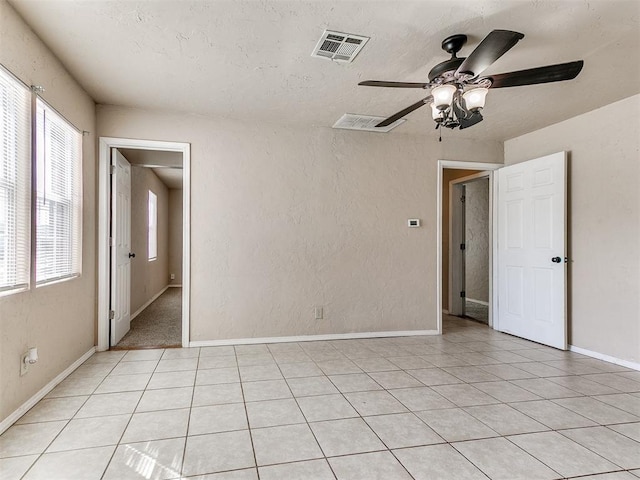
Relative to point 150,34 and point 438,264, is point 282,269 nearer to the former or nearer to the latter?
point 438,264

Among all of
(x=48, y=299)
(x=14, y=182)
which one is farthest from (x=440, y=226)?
(x=14, y=182)

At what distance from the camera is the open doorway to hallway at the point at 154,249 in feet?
15.2

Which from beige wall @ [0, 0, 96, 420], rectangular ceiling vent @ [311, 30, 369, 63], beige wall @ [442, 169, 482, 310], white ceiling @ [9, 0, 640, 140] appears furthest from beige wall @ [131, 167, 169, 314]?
beige wall @ [442, 169, 482, 310]

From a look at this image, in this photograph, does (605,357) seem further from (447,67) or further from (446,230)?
(447,67)

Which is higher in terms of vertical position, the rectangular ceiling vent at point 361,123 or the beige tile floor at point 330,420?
the rectangular ceiling vent at point 361,123

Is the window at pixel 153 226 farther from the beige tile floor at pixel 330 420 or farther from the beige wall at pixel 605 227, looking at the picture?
the beige wall at pixel 605 227

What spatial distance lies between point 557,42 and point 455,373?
2.54 m

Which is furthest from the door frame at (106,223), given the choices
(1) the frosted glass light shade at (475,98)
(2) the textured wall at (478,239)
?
(2) the textured wall at (478,239)

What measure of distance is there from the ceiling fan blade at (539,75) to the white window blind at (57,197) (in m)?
2.94

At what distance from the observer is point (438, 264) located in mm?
4602

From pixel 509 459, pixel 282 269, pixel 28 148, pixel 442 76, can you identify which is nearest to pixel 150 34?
pixel 28 148

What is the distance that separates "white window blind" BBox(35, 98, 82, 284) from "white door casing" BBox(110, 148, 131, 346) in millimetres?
587

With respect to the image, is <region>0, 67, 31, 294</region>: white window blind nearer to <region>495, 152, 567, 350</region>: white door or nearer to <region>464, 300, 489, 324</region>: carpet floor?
<region>495, 152, 567, 350</region>: white door

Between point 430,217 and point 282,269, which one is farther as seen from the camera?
point 430,217
